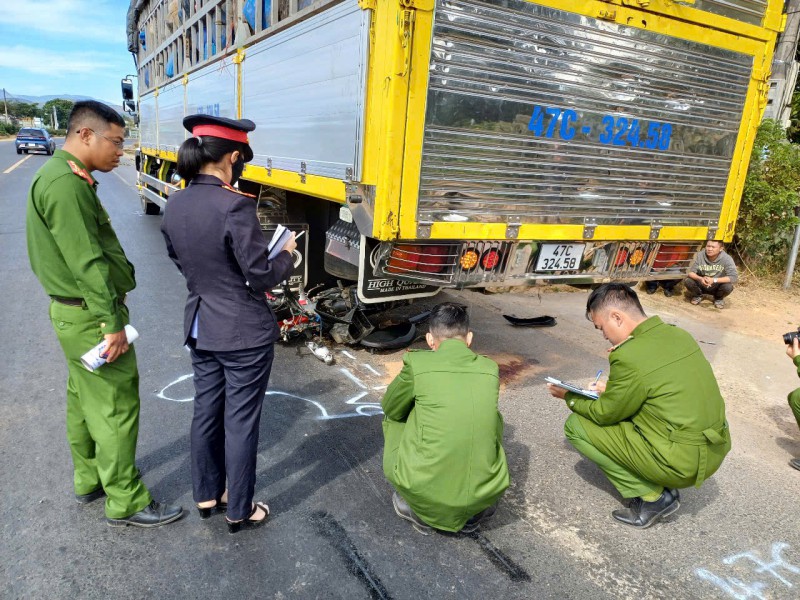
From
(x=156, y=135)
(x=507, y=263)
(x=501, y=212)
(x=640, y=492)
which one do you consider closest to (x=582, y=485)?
(x=640, y=492)

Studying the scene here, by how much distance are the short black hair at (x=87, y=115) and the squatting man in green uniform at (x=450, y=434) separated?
162cm

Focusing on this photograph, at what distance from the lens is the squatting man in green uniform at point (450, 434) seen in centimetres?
227

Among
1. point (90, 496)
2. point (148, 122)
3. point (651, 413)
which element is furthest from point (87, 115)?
point (148, 122)

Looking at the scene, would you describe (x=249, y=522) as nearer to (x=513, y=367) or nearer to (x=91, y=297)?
(x=91, y=297)

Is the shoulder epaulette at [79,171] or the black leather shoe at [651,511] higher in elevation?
the shoulder epaulette at [79,171]

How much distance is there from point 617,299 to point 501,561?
1.31m

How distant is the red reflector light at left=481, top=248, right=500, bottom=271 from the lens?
11.7ft

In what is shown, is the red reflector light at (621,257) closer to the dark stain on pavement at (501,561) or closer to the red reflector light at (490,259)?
the red reflector light at (490,259)

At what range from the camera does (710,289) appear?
7223 millimetres

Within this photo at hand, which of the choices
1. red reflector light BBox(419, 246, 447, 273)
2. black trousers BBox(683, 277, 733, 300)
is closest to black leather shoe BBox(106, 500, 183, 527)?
red reflector light BBox(419, 246, 447, 273)

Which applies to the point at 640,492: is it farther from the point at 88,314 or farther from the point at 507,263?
the point at 88,314

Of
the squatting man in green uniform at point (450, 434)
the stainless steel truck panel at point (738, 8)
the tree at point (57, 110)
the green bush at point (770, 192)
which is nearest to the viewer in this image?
the squatting man in green uniform at point (450, 434)

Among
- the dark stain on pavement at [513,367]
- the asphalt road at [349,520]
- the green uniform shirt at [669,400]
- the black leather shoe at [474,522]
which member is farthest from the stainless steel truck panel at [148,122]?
the green uniform shirt at [669,400]

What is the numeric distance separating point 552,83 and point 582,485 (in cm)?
240
